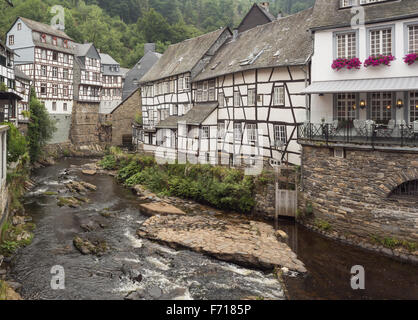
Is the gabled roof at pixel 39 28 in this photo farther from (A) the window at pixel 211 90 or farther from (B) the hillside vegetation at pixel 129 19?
(A) the window at pixel 211 90

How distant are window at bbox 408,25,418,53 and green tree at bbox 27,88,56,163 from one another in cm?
2845

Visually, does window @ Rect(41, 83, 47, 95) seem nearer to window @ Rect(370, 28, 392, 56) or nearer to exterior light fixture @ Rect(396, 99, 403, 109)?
window @ Rect(370, 28, 392, 56)

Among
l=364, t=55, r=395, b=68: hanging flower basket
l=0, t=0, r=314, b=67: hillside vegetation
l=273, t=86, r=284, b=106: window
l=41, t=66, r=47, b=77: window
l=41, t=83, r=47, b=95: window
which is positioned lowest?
l=273, t=86, r=284, b=106: window

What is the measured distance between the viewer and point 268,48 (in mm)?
21328

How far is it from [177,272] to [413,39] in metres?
12.6

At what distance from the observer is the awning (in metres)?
13.5

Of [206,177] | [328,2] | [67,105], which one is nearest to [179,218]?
[206,177]

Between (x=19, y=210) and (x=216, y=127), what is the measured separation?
510 inches

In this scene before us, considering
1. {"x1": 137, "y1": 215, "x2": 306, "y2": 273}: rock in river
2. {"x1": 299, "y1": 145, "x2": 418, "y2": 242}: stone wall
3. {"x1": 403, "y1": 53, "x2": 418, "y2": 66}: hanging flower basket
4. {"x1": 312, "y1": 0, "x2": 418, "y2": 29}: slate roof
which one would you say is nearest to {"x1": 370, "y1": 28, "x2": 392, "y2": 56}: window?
{"x1": 312, "y1": 0, "x2": 418, "y2": 29}: slate roof

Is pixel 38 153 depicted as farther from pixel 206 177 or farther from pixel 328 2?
pixel 328 2

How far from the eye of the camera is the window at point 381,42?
47.0ft

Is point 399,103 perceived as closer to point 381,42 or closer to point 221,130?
point 381,42

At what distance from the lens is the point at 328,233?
14.7m

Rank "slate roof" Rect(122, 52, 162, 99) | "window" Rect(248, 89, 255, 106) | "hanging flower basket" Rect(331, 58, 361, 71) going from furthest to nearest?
"slate roof" Rect(122, 52, 162, 99) → "window" Rect(248, 89, 255, 106) → "hanging flower basket" Rect(331, 58, 361, 71)
